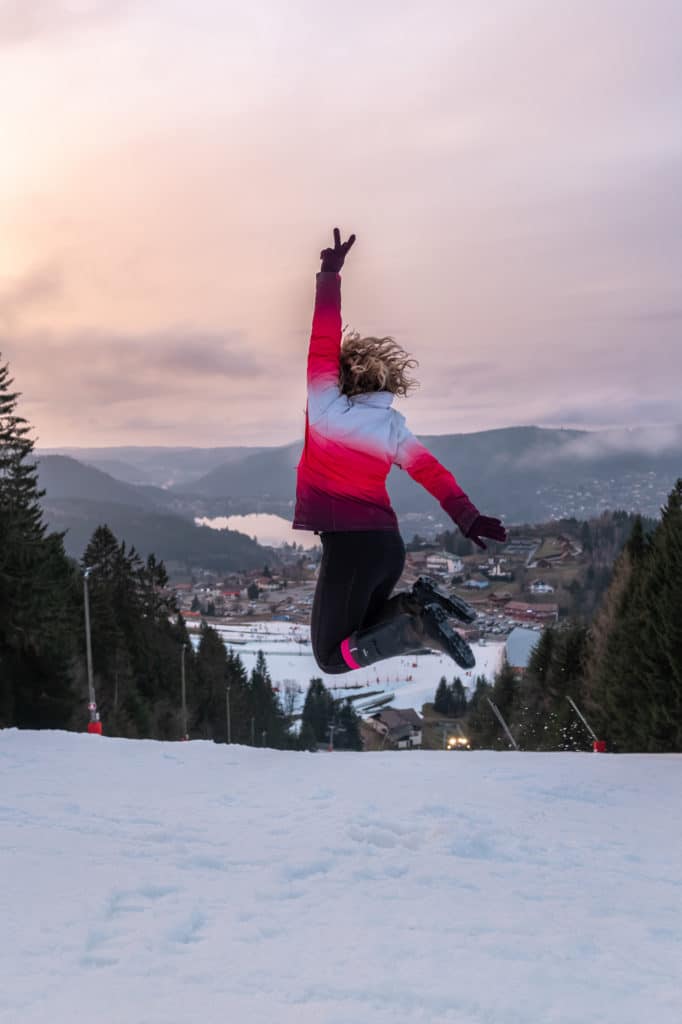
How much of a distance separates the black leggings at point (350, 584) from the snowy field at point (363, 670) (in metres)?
106

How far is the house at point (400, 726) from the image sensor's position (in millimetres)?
92062

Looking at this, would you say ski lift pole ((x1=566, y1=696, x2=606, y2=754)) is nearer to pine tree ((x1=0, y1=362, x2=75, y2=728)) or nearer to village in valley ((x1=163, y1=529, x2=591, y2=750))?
→ village in valley ((x1=163, y1=529, x2=591, y2=750))

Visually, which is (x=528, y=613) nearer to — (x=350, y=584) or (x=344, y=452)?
(x=350, y=584)

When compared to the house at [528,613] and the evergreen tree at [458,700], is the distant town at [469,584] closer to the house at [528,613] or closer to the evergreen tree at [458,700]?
the house at [528,613]

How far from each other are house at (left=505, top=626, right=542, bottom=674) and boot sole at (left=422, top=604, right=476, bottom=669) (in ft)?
234

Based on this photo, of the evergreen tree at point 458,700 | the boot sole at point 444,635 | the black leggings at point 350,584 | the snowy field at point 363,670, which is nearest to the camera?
the boot sole at point 444,635

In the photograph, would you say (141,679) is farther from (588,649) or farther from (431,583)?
(431,583)

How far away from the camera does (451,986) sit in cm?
395

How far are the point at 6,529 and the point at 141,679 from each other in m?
27.2

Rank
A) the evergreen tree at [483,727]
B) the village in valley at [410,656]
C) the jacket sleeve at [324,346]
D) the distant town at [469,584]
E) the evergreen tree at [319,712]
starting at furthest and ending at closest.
A: the evergreen tree at [319,712] < the village in valley at [410,656] < the evergreen tree at [483,727] < the distant town at [469,584] < the jacket sleeve at [324,346]

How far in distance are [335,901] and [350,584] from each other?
1879 millimetres

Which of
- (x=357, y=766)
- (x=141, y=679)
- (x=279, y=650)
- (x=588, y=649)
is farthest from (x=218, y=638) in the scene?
(x=279, y=650)

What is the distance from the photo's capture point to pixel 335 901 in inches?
195

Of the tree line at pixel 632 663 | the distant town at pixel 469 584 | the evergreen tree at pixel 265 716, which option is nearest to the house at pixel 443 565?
the distant town at pixel 469 584
